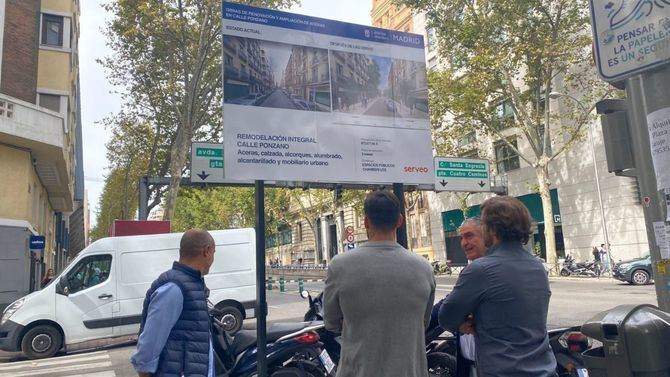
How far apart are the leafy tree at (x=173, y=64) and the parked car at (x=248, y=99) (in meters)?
14.1


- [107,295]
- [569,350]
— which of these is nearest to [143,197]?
[107,295]

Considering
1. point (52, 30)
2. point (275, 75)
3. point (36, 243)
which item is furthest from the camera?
point (52, 30)

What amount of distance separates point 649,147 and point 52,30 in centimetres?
2455

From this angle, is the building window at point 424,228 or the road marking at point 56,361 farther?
the building window at point 424,228

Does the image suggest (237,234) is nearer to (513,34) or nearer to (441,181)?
(441,181)

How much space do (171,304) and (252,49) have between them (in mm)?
2268

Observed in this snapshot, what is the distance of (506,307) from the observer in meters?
2.56

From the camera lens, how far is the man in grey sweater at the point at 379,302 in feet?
8.08

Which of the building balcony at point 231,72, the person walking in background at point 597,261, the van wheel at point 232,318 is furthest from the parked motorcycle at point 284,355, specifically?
the person walking in background at point 597,261

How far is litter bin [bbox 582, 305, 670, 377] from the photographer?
214 centimetres

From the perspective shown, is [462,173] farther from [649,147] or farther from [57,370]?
[649,147]

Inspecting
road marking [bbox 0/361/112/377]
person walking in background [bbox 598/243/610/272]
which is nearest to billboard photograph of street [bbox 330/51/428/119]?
road marking [bbox 0/361/112/377]

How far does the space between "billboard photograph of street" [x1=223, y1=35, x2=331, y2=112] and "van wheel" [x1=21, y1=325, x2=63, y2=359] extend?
9.50 meters

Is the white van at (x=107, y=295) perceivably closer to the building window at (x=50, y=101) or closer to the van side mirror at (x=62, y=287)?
the van side mirror at (x=62, y=287)
